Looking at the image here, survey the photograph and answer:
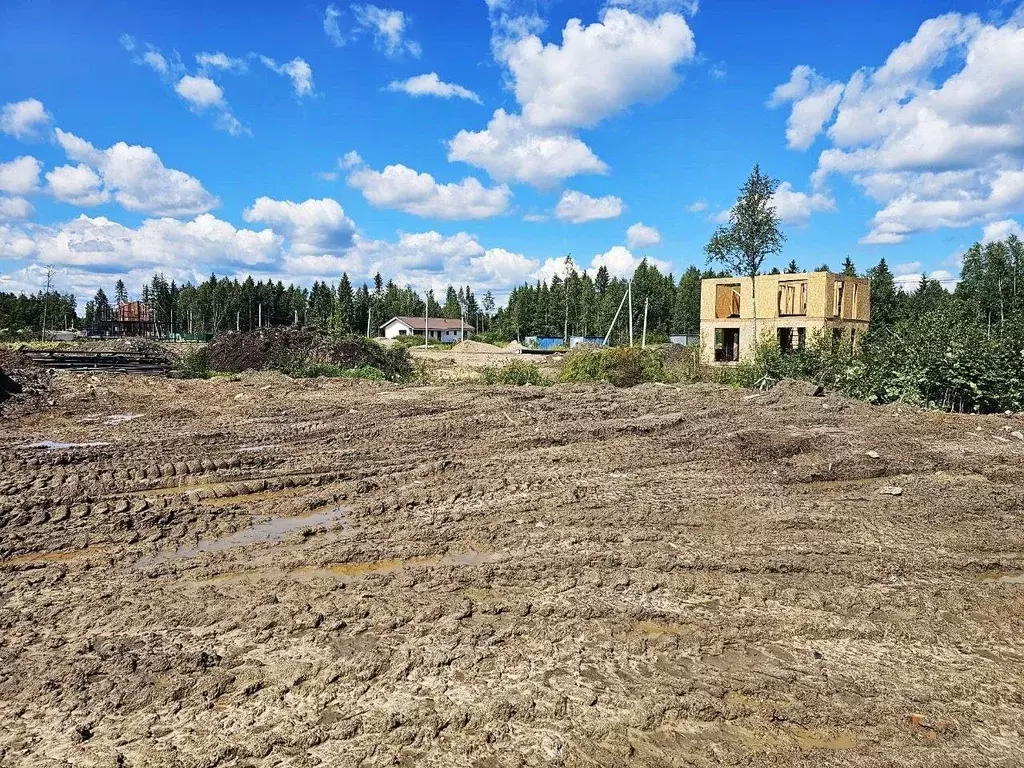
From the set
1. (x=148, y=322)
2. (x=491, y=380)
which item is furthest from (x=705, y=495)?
(x=148, y=322)

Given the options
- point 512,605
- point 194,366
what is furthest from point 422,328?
point 512,605

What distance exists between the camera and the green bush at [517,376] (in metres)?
21.7

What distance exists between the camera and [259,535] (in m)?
7.00

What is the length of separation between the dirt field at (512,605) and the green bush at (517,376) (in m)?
10.5

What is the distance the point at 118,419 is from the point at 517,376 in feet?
37.2

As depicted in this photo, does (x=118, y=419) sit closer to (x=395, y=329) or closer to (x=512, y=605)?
(x=512, y=605)

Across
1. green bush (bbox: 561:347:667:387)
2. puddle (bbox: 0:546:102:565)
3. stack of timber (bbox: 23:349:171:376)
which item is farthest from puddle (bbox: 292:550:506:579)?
stack of timber (bbox: 23:349:171:376)

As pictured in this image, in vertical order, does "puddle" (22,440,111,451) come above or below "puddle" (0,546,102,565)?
above

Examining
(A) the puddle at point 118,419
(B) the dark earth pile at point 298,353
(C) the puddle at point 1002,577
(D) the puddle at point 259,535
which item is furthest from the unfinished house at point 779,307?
(D) the puddle at point 259,535

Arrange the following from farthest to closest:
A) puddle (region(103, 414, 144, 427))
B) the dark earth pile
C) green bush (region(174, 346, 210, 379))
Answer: the dark earth pile < green bush (region(174, 346, 210, 379)) < puddle (region(103, 414, 144, 427))

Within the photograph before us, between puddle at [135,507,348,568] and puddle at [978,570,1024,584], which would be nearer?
puddle at [978,570,1024,584]

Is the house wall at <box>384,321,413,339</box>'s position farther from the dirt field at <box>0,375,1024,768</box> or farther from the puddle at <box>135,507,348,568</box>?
the puddle at <box>135,507,348,568</box>

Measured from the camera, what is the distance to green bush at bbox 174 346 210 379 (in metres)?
25.3

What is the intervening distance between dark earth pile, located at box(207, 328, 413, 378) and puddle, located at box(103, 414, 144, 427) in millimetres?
10117
